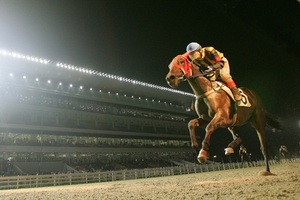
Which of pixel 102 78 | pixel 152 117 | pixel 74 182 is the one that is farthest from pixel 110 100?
pixel 74 182

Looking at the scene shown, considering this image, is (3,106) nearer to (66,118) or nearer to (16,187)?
(66,118)

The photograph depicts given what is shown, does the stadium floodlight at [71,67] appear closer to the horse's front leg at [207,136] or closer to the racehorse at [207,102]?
the racehorse at [207,102]

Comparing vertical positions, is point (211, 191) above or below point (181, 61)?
below

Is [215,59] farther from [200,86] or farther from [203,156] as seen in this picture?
[203,156]

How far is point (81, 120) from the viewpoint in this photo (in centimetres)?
3183

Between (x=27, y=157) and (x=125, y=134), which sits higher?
(x=125, y=134)

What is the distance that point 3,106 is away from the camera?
2592 cm

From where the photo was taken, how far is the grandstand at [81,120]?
26.2m

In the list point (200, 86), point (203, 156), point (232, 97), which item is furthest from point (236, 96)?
point (203, 156)

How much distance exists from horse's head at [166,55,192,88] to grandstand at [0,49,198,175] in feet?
53.8

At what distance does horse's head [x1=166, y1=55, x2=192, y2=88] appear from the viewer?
4.53 metres

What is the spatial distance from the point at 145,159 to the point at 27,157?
14.0m

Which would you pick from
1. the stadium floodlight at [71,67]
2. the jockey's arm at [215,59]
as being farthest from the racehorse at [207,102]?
the stadium floodlight at [71,67]

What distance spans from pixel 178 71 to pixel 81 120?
28.6m
